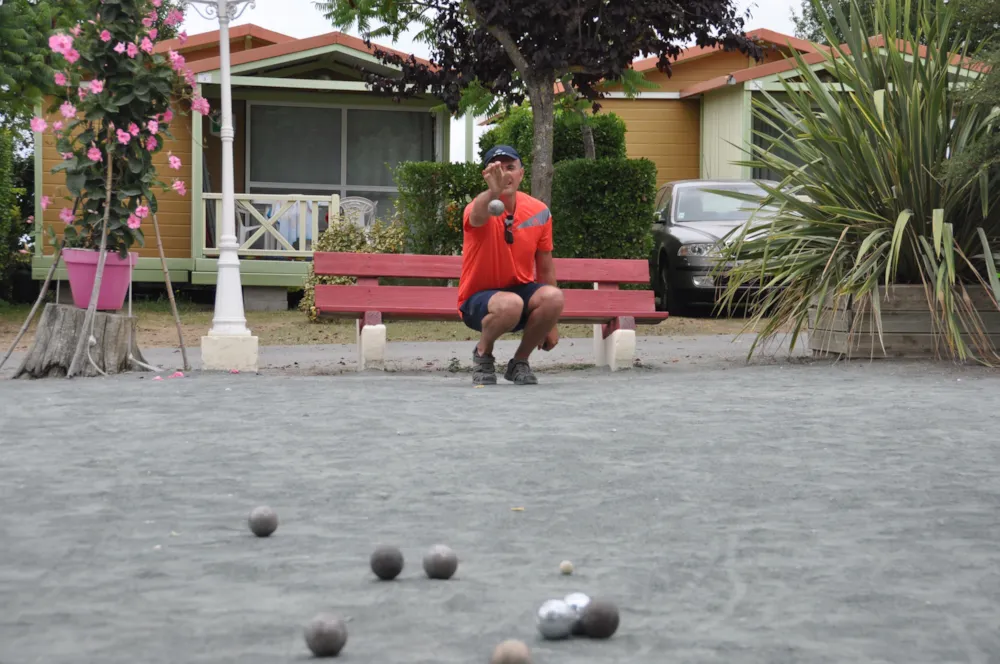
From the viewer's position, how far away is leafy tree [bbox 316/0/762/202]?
14.0 meters

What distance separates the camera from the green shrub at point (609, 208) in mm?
15523

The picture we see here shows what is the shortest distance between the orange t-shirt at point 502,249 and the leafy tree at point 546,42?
6.02 meters

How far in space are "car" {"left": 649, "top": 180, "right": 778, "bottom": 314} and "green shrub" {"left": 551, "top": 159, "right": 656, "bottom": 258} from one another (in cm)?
42

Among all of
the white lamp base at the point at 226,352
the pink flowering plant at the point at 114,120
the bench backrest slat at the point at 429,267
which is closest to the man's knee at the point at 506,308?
the bench backrest slat at the point at 429,267

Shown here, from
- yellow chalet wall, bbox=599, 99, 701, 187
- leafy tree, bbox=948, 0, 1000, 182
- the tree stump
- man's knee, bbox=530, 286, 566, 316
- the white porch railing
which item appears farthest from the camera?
yellow chalet wall, bbox=599, 99, 701, 187

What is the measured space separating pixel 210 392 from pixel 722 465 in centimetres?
356

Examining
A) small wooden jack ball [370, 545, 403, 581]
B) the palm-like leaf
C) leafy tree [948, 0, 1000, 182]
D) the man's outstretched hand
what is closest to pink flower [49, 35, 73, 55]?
the man's outstretched hand

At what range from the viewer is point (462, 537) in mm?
3967

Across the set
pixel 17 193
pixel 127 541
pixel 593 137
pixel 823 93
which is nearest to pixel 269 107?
pixel 17 193

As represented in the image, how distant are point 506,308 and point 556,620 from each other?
17.1 ft

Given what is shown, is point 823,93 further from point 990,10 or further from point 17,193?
point 17,193

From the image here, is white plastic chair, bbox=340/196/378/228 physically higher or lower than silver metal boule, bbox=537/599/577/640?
higher

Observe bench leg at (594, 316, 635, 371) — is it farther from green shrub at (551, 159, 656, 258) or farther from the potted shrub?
green shrub at (551, 159, 656, 258)

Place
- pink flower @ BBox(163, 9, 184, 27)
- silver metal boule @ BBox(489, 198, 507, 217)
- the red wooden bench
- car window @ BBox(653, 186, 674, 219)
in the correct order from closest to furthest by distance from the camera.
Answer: silver metal boule @ BBox(489, 198, 507, 217) → pink flower @ BBox(163, 9, 184, 27) → the red wooden bench → car window @ BBox(653, 186, 674, 219)
